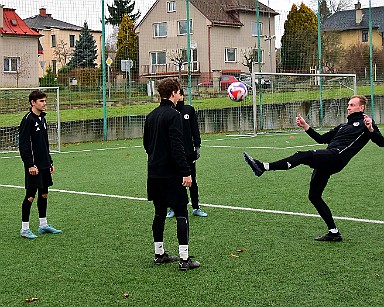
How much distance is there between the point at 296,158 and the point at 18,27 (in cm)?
1674

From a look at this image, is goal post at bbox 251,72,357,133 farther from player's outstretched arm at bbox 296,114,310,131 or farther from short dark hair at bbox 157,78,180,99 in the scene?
short dark hair at bbox 157,78,180,99

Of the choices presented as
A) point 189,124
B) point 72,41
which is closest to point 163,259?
point 189,124

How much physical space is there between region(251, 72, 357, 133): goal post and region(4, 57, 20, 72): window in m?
8.62

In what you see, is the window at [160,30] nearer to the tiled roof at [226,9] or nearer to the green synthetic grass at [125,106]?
the tiled roof at [226,9]

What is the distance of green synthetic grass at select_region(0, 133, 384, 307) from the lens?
5.84 metres

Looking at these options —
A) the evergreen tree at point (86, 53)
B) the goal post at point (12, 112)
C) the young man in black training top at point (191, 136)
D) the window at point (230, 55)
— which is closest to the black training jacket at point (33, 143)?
the young man in black training top at point (191, 136)

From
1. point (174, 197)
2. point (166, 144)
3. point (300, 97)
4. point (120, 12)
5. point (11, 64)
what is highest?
point (120, 12)

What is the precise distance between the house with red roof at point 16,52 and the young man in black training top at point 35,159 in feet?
42.3

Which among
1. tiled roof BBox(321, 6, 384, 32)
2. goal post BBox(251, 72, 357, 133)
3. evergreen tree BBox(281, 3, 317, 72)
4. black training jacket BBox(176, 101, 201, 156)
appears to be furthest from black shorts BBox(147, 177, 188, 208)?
tiled roof BBox(321, 6, 384, 32)

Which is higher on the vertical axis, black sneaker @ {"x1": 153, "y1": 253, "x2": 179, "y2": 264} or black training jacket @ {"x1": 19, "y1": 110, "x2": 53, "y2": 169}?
black training jacket @ {"x1": 19, "y1": 110, "x2": 53, "y2": 169}

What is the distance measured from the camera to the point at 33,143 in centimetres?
856

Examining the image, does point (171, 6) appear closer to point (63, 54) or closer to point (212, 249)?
point (63, 54)

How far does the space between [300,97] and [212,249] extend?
65.9ft

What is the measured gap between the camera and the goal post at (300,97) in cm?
2619
